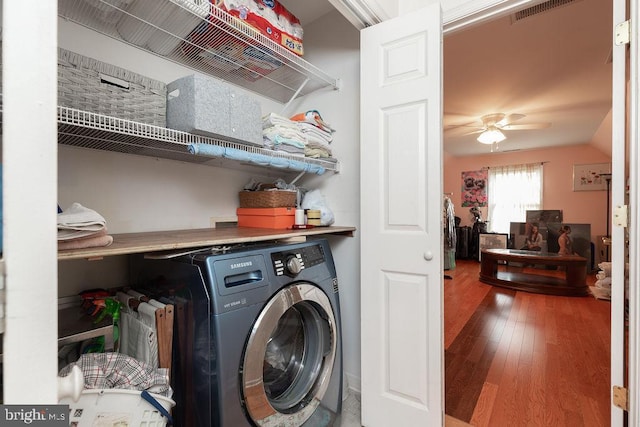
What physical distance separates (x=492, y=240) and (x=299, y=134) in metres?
5.89

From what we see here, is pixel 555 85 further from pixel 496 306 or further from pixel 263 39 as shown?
pixel 263 39

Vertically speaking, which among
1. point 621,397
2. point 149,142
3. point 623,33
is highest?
point 623,33

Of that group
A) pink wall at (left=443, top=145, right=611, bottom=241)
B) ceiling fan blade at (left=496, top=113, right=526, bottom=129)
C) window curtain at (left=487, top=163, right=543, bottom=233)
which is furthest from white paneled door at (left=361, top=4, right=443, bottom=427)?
pink wall at (left=443, top=145, right=611, bottom=241)

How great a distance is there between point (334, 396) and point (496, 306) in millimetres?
2755

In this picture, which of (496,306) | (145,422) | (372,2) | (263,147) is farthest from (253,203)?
(496,306)

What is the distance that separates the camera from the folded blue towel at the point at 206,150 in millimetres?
1081

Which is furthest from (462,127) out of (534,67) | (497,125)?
(534,67)

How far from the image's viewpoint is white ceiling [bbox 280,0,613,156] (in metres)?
1.98

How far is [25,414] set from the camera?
34 centimetres

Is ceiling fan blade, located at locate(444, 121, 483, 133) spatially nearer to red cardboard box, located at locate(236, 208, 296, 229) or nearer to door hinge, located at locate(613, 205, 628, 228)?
door hinge, located at locate(613, 205, 628, 228)

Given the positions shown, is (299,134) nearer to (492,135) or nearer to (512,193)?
(492,135)

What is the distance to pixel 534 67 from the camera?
2646mm

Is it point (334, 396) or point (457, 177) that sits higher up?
point (457, 177)

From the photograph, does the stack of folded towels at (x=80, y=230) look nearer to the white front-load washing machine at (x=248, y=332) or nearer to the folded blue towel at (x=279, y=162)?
the white front-load washing machine at (x=248, y=332)
